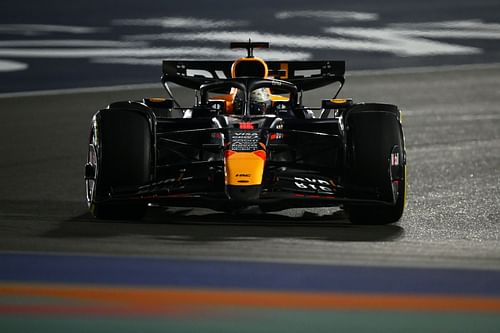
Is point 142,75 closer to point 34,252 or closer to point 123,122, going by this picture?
point 123,122

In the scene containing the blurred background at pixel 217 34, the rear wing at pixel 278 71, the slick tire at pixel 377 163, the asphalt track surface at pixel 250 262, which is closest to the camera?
the asphalt track surface at pixel 250 262

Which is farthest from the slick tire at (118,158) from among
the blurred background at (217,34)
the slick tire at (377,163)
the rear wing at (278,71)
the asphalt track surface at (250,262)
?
the blurred background at (217,34)

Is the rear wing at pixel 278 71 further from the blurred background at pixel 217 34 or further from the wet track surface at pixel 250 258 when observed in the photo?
the blurred background at pixel 217 34

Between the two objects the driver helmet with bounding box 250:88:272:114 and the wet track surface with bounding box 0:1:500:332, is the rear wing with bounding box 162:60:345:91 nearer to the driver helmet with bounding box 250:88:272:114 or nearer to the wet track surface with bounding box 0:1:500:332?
the driver helmet with bounding box 250:88:272:114

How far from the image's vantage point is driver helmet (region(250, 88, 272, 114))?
33.8ft

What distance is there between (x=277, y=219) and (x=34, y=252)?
2.39m

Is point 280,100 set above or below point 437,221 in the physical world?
above

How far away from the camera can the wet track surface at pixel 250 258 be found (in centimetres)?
548

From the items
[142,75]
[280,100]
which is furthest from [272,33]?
[280,100]

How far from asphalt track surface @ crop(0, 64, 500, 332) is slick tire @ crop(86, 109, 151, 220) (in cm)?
15

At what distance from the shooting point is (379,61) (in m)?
22.0

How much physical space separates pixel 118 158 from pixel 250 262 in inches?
87.3

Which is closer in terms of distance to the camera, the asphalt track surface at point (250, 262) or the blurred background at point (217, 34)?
the asphalt track surface at point (250, 262)

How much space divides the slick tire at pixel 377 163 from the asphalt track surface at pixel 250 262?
0.17m
